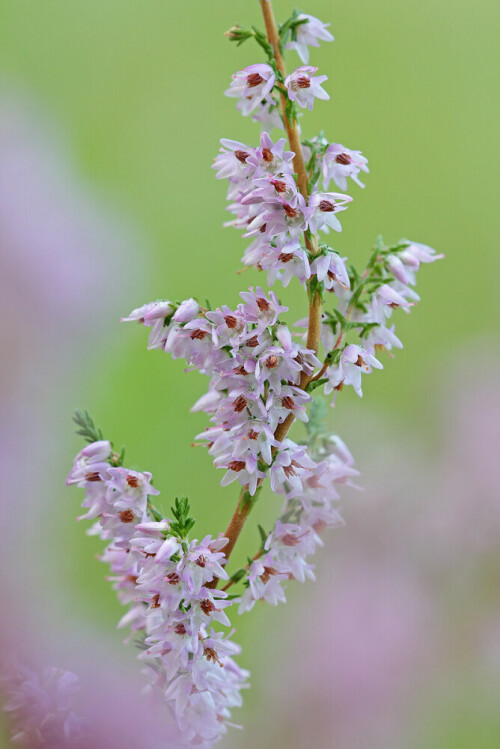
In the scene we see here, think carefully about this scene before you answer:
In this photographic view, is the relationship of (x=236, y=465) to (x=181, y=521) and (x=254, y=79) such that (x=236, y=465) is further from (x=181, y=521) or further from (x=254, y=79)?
(x=254, y=79)

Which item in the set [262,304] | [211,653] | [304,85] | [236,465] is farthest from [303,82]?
[211,653]

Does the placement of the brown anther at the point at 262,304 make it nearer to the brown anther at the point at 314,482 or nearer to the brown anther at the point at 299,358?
the brown anther at the point at 299,358

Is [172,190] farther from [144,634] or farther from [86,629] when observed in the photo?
[144,634]

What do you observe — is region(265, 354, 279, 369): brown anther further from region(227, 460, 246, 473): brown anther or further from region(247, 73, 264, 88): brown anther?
region(247, 73, 264, 88): brown anther

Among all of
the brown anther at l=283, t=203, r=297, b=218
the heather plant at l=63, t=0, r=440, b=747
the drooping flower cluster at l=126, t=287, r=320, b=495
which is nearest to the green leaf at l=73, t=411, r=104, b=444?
the heather plant at l=63, t=0, r=440, b=747

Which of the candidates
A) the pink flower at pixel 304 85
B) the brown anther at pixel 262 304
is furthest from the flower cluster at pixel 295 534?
the pink flower at pixel 304 85
